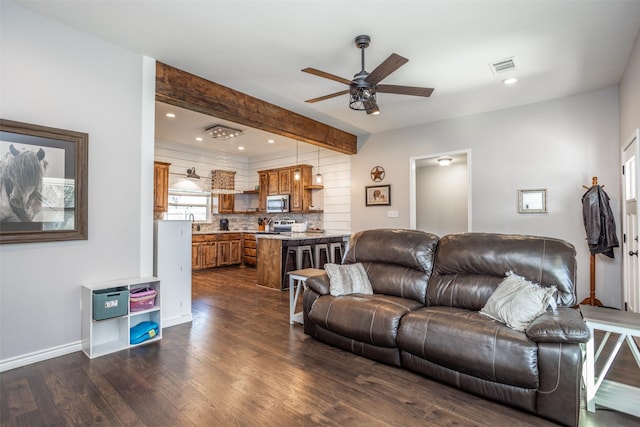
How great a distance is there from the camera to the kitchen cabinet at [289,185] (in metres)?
7.58

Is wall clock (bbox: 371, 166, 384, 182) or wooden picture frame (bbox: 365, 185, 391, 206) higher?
wall clock (bbox: 371, 166, 384, 182)

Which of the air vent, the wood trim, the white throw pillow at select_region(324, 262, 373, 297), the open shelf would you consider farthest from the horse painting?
the air vent

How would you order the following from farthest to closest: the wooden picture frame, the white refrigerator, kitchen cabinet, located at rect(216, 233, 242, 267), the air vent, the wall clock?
kitchen cabinet, located at rect(216, 233, 242, 267)
the wall clock
the wooden picture frame
the white refrigerator
the air vent

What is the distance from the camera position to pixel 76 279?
2920mm

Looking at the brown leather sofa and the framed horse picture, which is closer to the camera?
the brown leather sofa

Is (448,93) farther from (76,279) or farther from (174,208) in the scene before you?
(174,208)

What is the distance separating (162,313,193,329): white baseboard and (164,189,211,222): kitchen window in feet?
13.6

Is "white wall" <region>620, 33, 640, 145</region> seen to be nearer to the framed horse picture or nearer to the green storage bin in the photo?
the green storage bin

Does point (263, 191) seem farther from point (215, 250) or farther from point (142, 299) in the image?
point (142, 299)

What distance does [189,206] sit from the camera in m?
7.86

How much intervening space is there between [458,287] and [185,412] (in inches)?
89.6

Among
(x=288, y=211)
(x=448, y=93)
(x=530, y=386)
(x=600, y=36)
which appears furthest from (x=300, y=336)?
(x=288, y=211)

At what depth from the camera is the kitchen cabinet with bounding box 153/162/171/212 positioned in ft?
22.4

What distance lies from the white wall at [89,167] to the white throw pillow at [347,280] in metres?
1.97
